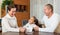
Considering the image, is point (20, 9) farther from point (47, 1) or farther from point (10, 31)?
point (10, 31)

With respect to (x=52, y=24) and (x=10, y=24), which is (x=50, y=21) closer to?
(x=52, y=24)

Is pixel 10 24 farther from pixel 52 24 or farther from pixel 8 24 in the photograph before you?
Result: pixel 52 24

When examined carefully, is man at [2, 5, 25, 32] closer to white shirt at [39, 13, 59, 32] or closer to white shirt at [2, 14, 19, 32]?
white shirt at [2, 14, 19, 32]

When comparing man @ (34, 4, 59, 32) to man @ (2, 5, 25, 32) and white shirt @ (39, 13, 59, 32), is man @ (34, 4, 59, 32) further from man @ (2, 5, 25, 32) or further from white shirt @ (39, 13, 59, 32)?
man @ (2, 5, 25, 32)

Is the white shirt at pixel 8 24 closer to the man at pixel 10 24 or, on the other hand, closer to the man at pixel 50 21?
the man at pixel 10 24

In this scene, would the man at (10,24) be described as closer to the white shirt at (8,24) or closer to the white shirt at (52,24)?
the white shirt at (8,24)

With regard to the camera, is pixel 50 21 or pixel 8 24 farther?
pixel 50 21

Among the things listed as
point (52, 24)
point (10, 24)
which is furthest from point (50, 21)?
point (10, 24)

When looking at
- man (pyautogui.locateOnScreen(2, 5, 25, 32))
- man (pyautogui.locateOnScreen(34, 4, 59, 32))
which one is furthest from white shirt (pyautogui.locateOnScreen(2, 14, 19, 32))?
man (pyautogui.locateOnScreen(34, 4, 59, 32))

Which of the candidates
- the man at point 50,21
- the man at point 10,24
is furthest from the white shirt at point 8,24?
the man at point 50,21

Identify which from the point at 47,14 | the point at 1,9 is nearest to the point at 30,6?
the point at 1,9

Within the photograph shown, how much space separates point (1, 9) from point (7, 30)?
2.70m

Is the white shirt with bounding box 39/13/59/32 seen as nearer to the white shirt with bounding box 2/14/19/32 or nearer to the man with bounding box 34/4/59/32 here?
the man with bounding box 34/4/59/32

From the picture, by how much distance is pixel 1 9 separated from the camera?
5.15 meters
